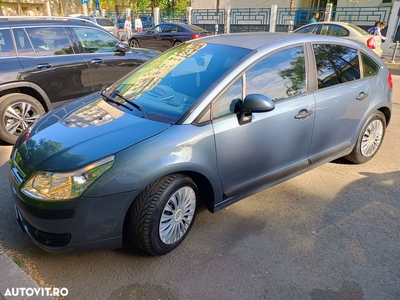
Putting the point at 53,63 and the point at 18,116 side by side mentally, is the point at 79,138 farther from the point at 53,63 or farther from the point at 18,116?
the point at 53,63

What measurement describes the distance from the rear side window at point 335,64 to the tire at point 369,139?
0.66 metres

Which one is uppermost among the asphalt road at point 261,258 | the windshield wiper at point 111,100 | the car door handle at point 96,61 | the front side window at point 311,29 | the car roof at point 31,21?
the car roof at point 31,21

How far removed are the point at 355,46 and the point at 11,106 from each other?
4.61 meters

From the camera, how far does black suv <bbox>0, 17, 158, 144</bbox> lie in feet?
15.0

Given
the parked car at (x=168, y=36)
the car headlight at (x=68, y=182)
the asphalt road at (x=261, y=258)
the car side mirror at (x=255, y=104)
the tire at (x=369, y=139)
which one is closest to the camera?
the car headlight at (x=68, y=182)

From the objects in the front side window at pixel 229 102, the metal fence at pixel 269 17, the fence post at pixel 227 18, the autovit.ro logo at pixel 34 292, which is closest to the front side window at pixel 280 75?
the front side window at pixel 229 102

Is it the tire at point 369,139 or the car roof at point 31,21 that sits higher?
the car roof at point 31,21

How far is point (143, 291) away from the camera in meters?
2.28

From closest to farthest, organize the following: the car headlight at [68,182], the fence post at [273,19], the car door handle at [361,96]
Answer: the car headlight at [68,182] < the car door handle at [361,96] < the fence post at [273,19]

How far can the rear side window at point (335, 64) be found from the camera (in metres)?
3.31

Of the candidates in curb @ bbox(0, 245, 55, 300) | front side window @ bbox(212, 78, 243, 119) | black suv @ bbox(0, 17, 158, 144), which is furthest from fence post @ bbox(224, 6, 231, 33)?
curb @ bbox(0, 245, 55, 300)

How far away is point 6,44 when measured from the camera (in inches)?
182

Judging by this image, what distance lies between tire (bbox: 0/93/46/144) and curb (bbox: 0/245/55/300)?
256 cm

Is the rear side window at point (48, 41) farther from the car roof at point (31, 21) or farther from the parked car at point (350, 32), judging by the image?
the parked car at point (350, 32)
